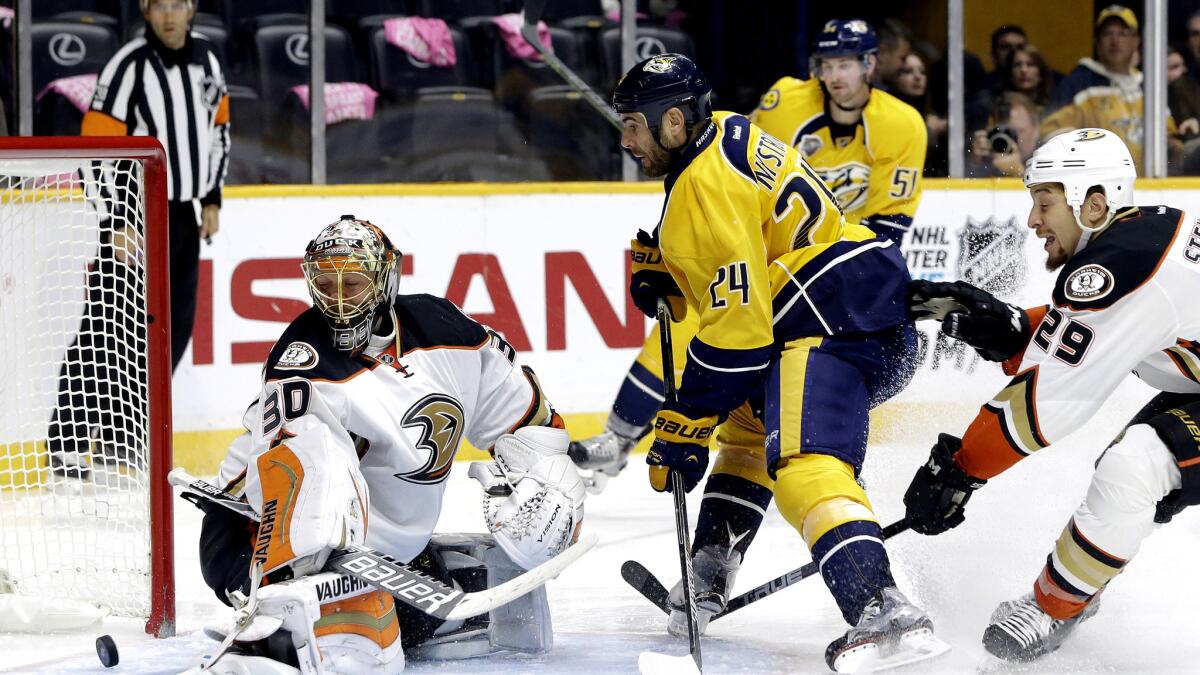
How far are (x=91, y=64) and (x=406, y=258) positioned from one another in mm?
1228

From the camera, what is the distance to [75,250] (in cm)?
459

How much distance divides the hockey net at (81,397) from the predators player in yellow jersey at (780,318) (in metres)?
0.99

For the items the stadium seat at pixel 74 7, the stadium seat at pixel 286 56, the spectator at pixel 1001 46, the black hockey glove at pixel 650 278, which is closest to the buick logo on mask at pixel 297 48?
the stadium seat at pixel 286 56

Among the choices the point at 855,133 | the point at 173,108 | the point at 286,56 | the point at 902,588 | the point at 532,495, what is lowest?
the point at 902,588

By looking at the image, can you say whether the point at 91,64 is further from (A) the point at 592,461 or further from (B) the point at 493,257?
(A) the point at 592,461

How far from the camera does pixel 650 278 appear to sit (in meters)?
3.42

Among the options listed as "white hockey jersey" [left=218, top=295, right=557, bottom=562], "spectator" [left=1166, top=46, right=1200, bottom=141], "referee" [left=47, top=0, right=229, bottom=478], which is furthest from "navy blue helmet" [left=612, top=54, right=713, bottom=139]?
"spectator" [left=1166, top=46, right=1200, bottom=141]

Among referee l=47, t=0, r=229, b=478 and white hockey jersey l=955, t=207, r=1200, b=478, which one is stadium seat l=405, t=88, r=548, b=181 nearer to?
referee l=47, t=0, r=229, b=478

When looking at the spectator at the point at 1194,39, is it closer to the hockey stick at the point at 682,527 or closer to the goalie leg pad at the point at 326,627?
the hockey stick at the point at 682,527

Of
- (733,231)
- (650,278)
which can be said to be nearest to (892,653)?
(733,231)

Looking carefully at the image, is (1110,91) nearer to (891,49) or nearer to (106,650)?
(891,49)

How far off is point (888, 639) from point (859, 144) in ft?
7.98

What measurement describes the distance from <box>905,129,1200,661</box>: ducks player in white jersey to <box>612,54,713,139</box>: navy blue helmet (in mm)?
603

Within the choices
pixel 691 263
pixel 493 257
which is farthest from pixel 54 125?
pixel 691 263
